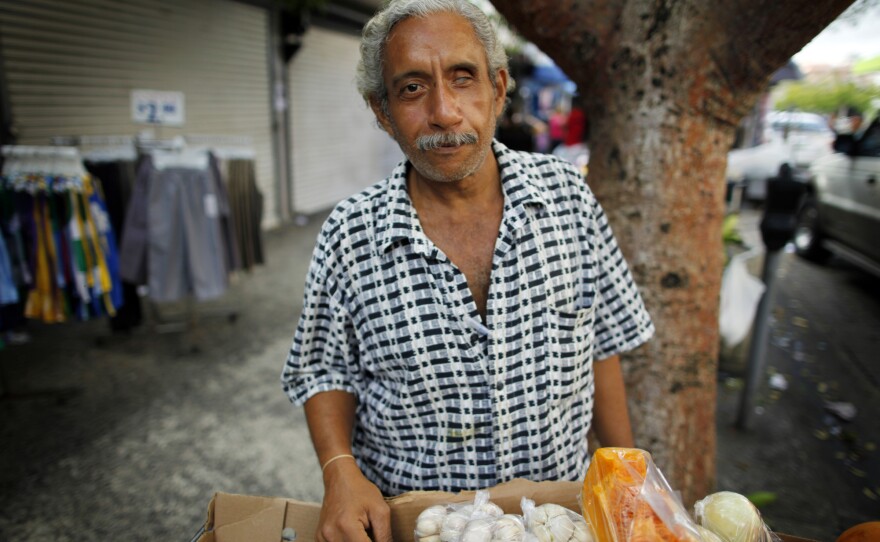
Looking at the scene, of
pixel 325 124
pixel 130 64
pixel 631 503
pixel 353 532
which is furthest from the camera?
pixel 325 124

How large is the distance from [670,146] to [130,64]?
20.4 ft

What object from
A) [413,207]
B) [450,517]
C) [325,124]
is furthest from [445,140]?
[325,124]

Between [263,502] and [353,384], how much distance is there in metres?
0.41

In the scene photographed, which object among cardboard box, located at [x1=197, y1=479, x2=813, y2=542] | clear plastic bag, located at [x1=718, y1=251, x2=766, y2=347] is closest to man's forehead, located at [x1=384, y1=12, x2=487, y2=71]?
cardboard box, located at [x1=197, y1=479, x2=813, y2=542]

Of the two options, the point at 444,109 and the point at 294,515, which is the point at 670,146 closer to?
the point at 444,109

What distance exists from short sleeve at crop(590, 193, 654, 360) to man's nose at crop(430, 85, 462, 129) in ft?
1.58

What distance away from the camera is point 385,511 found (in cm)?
129

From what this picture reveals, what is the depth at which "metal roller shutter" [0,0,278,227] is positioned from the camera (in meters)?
5.04

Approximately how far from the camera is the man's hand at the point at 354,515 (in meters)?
1.29

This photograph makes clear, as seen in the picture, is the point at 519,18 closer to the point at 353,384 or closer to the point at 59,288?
the point at 353,384

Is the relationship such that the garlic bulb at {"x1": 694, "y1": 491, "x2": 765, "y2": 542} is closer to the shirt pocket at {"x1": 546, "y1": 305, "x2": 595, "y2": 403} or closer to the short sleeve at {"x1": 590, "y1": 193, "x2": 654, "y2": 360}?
the shirt pocket at {"x1": 546, "y1": 305, "x2": 595, "y2": 403}

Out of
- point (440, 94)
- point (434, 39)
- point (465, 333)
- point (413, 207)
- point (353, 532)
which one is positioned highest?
point (434, 39)

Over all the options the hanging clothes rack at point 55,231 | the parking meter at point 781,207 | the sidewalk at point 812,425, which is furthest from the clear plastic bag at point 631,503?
the hanging clothes rack at point 55,231

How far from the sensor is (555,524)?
3.55ft
